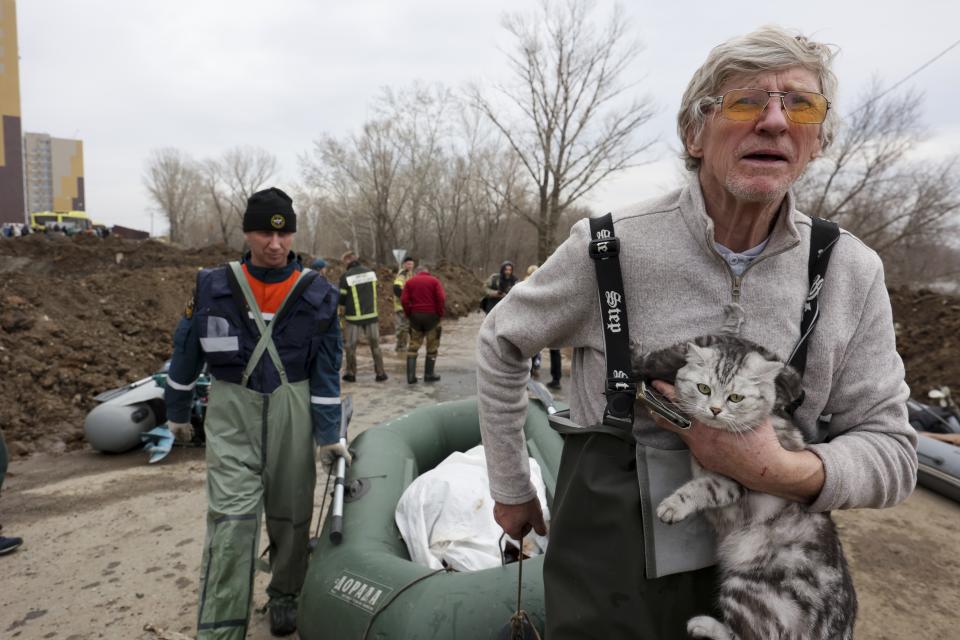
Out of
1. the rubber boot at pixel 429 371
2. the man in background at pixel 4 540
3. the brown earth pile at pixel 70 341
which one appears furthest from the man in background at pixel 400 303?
the man in background at pixel 4 540

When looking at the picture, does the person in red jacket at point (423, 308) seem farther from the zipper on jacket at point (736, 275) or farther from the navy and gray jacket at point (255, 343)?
the zipper on jacket at point (736, 275)

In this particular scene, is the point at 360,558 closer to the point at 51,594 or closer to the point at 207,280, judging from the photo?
the point at 207,280

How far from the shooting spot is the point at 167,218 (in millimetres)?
49656

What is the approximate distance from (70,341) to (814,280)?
999 centimetres

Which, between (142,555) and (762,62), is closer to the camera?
(762,62)

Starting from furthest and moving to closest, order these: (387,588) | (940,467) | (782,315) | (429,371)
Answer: (429,371) < (940,467) < (387,588) < (782,315)

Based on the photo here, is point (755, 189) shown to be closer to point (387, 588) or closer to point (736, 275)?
point (736, 275)

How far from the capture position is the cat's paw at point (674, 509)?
1.10 m

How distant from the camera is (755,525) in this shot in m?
1.12

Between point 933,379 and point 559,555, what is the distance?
35.7 ft

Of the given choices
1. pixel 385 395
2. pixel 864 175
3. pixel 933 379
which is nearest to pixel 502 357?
pixel 385 395

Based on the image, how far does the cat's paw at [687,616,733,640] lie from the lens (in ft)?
3.55

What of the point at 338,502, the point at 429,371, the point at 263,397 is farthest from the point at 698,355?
the point at 429,371

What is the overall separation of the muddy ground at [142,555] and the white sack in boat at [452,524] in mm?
1184
